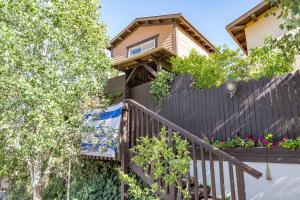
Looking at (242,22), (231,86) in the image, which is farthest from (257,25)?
(231,86)

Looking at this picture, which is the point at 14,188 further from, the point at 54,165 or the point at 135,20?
the point at 135,20

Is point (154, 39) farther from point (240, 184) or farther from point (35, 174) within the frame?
point (240, 184)

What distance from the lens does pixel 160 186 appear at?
12.8 feet

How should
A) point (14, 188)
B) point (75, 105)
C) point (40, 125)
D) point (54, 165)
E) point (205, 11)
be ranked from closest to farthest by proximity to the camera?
1. point (40, 125)
2. point (75, 105)
3. point (54, 165)
4. point (14, 188)
5. point (205, 11)

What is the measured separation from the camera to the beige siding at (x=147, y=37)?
12375mm

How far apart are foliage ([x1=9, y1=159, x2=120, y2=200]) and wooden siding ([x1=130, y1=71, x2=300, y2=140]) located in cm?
226

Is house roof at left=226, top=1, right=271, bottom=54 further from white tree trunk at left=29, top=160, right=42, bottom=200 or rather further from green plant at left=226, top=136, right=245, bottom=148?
white tree trunk at left=29, top=160, right=42, bottom=200

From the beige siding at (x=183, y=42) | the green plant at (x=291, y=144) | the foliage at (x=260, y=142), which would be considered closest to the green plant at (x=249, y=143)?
the foliage at (x=260, y=142)

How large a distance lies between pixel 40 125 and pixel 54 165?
181cm

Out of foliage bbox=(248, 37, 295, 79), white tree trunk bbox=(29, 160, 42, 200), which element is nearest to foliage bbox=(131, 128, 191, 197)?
white tree trunk bbox=(29, 160, 42, 200)

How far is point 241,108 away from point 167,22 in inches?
318

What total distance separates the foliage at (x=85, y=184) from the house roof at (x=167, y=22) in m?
8.20

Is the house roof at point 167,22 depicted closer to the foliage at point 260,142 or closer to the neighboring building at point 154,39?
the neighboring building at point 154,39

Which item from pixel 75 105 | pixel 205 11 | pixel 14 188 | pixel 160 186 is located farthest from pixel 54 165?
pixel 205 11
